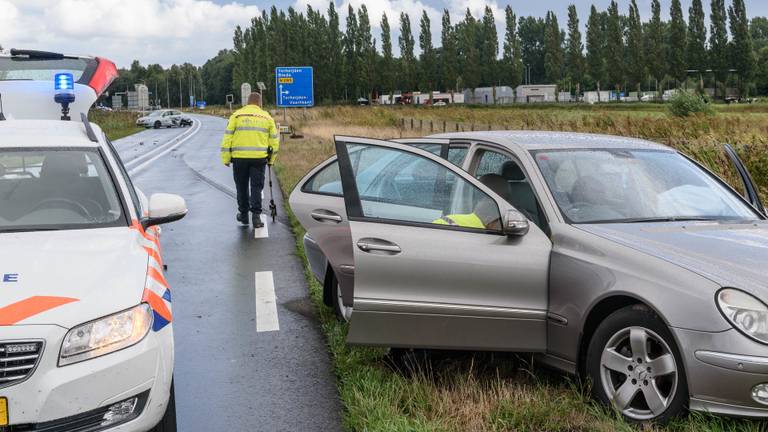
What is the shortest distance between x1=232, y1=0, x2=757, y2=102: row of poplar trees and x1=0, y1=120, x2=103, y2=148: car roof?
87697 mm

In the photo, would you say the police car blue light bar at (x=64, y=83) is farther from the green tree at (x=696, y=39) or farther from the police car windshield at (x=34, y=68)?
the green tree at (x=696, y=39)

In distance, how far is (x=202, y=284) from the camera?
7688 millimetres

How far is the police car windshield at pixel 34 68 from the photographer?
8.66 m

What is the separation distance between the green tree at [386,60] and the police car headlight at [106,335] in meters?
100

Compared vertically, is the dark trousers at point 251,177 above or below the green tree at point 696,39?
below

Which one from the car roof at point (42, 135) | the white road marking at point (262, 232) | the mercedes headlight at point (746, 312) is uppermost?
the car roof at point (42, 135)

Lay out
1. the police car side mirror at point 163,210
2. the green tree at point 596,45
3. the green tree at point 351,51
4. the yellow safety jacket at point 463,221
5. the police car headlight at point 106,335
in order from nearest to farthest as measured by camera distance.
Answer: the police car headlight at point 106,335
the yellow safety jacket at point 463,221
the police car side mirror at point 163,210
the green tree at point 596,45
the green tree at point 351,51

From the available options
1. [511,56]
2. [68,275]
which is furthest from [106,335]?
[511,56]

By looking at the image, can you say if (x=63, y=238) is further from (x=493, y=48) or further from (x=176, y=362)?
(x=493, y=48)

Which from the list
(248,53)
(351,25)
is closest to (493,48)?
(351,25)

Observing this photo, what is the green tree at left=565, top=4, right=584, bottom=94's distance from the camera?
331ft

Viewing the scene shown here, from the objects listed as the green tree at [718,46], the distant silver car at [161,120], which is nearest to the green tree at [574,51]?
the green tree at [718,46]

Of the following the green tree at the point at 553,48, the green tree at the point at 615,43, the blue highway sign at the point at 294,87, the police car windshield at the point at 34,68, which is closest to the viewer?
the police car windshield at the point at 34,68

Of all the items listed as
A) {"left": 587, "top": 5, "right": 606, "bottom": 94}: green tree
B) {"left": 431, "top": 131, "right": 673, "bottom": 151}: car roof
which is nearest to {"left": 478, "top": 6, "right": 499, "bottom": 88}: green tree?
{"left": 587, "top": 5, "right": 606, "bottom": 94}: green tree
